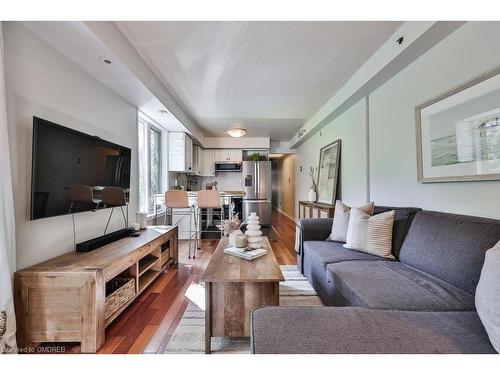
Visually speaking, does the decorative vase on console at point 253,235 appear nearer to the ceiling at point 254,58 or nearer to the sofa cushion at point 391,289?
the sofa cushion at point 391,289

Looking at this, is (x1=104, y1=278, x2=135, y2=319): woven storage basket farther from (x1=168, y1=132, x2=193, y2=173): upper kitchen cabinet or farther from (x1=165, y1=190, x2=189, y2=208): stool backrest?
(x1=168, y1=132, x2=193, y2=173): upper kitchen cabinet

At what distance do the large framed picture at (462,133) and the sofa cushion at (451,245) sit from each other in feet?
1.17

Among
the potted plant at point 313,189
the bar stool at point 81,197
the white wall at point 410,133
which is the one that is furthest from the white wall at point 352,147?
the bar stool at point 81,197

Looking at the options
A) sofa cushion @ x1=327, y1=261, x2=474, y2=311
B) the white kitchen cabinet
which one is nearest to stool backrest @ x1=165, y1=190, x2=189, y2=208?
sofa cushion @ x1=327, y1=261, x2=474, y2=311

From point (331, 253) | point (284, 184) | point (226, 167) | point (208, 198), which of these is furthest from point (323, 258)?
point (284, 184)

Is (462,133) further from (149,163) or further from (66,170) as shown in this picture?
(149,163)

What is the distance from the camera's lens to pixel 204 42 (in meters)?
2.09

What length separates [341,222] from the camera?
2.32 m

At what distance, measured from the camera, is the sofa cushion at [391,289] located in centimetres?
115

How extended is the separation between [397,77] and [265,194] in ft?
13.3

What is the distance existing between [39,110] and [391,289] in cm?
269
